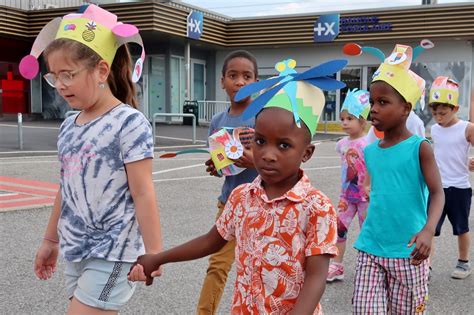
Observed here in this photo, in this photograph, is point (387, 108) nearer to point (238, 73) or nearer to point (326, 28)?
point (238, 73)

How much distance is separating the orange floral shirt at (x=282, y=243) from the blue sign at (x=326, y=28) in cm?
2427

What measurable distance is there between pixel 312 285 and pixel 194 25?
23263 mm

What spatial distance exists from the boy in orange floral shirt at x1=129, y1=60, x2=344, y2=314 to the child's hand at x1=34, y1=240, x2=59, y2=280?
1023 millimetres

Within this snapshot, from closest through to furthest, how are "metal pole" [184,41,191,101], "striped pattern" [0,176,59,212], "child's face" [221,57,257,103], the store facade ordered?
"child's face" [221,57,257,103] < "striped pattern" [0,176,59,212] < the store facade < "metal pole" [184,41,191,101]

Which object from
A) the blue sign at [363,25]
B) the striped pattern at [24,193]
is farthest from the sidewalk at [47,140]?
the blue sign at [363,25]

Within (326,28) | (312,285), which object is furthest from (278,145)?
(326,28)

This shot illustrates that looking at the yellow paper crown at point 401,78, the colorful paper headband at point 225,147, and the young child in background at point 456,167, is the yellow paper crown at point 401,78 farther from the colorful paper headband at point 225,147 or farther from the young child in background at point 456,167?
the young child in background at point 456,167

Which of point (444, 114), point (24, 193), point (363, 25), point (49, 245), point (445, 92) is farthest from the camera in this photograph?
point (363, 25)

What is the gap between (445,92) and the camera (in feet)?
15.6

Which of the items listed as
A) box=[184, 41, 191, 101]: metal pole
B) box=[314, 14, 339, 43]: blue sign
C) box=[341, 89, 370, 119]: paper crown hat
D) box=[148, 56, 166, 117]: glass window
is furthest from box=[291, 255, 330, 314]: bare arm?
box=[148, 56, 166, 117]: glass window

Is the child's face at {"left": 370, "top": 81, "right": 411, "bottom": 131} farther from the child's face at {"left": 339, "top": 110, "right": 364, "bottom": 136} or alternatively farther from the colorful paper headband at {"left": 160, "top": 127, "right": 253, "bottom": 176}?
the child's face at {"left": 339, "top": 110, "right": 364, "bottom": 136}

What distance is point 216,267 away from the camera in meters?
3.38

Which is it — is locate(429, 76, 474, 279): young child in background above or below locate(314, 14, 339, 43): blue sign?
below

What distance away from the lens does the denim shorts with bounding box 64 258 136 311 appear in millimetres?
2334
